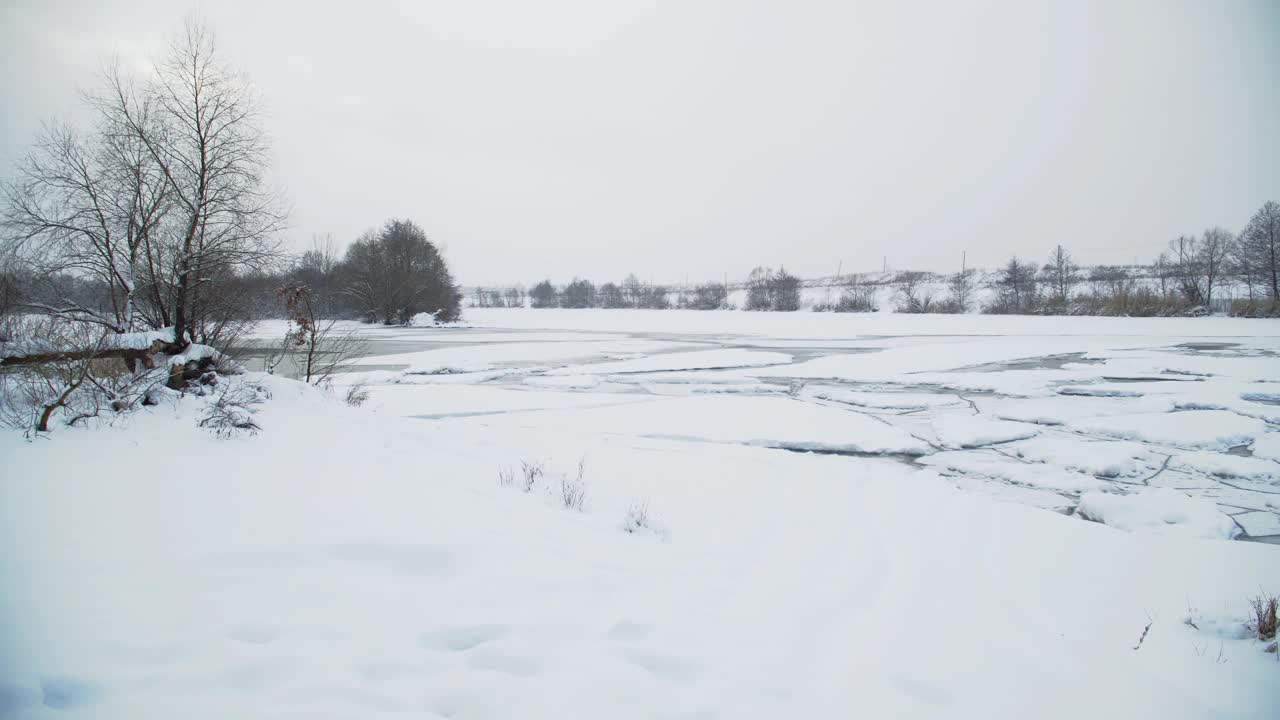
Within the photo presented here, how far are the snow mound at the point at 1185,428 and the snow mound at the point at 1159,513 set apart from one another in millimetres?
2472

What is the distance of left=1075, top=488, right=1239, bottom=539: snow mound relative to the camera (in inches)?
175

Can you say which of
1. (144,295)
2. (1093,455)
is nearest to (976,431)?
(1093,455)

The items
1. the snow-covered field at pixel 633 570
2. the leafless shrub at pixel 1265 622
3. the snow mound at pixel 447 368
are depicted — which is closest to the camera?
the snow-covered field at pixel 633 570

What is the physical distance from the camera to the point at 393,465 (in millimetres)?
5199

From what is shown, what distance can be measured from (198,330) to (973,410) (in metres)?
13.3

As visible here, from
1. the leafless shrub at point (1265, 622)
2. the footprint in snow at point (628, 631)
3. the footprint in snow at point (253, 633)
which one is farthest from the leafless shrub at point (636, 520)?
the leafless shrub at point (1265, 622)

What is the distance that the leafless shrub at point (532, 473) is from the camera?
5055 millimetres

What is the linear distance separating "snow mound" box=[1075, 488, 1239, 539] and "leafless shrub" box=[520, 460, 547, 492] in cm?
497

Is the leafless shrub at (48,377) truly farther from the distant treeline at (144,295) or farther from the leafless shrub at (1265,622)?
the leafless shrub at (1265,622)

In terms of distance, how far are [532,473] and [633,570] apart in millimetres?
2048

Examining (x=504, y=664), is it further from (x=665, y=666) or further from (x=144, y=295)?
(x=144, y=295)

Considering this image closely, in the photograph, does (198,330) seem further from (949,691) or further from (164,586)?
(949,691)

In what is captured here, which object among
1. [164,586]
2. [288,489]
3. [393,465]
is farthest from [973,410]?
[164,586]

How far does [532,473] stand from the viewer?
17.1 feet
